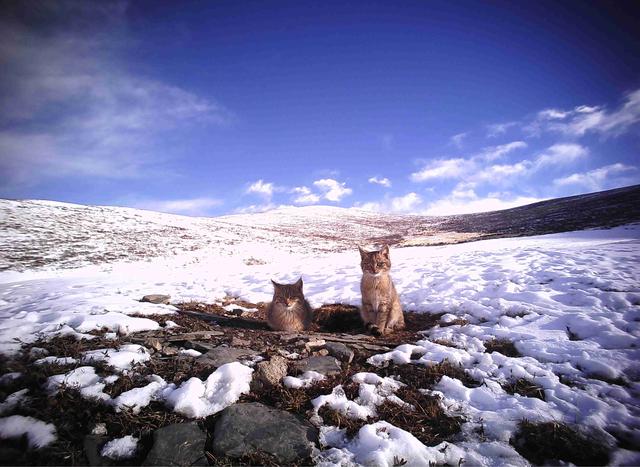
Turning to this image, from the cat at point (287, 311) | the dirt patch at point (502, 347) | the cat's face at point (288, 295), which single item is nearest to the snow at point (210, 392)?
the cat at point (287, 311)

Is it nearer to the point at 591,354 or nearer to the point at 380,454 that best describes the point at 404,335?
the point at 591,354

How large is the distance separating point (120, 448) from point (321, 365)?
2554 millimetres

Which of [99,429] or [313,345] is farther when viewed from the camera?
[313,345]

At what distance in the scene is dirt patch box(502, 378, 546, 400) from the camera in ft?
11.5

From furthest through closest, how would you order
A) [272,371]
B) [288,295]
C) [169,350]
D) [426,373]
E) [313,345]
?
[288,295] < [313,345] < [169,350] < [426,373] < [272,371]

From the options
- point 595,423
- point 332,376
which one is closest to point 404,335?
point 332,376

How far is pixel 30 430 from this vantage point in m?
2.68

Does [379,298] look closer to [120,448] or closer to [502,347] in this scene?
[502,347]

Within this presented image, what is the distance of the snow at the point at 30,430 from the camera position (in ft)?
8.46

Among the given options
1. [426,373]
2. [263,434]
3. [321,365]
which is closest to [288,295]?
[321,365]

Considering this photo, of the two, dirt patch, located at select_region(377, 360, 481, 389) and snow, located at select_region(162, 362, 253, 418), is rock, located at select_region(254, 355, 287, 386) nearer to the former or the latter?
snow, located at select_region(162, 362, 253, 418)

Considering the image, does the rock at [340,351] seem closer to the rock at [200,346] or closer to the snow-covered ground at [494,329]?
the snow-covered ground at [494,329]

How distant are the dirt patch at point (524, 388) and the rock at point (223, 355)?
3.62m

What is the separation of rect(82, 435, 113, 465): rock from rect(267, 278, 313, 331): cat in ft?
13.1
